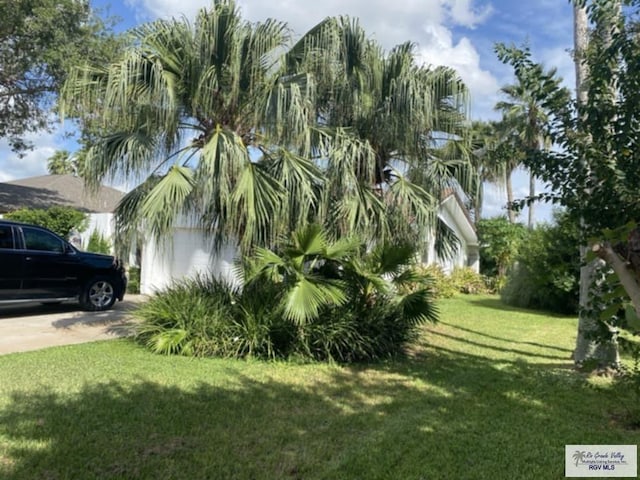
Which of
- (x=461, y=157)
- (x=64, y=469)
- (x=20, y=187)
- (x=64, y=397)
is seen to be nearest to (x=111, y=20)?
(x=20, y=187)

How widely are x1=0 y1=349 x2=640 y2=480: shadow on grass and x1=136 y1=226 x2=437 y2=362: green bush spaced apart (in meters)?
0.73

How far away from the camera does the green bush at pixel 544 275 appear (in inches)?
529

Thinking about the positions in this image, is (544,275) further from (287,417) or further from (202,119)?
(287,417)

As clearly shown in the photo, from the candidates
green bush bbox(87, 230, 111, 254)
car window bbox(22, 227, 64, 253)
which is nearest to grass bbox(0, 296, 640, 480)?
car window bbox(22, 227, 64, 253)

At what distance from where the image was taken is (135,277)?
14.9m

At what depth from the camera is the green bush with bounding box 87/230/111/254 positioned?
15.8m

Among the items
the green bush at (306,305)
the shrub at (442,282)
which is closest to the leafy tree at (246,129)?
the green bush at (306,305)

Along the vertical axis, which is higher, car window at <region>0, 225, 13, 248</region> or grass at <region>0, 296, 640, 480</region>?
car window at <region>0, 225, 13, 248</region>

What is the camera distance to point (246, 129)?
769 cm

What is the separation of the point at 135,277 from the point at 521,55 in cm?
1321

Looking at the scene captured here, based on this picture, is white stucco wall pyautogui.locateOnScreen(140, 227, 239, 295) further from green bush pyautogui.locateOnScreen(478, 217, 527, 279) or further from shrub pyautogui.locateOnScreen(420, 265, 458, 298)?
green bush pyautogui.locateOnScreen(478, 217, 527, 279)

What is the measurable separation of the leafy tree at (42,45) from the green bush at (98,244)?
4.84 meters

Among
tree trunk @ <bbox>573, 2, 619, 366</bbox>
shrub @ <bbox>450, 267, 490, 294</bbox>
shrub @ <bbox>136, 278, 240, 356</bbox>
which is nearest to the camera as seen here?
tree trunk @ <bbox>573, 2, 619, 366</bbox>

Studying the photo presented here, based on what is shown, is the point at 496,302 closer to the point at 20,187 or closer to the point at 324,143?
the point at 324,143
